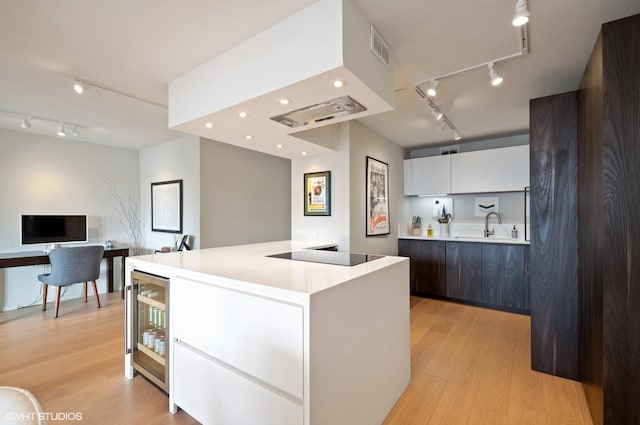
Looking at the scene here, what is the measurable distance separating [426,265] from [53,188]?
18.7ft

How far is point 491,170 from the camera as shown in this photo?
4023 mm

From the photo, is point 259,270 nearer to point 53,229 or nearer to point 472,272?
point 472,272

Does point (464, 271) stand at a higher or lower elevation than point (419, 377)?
higher

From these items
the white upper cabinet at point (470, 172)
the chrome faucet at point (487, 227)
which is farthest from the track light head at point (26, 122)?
the chrome faucet at point (487, 227)

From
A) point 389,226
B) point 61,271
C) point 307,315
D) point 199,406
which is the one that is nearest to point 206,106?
point 307,315

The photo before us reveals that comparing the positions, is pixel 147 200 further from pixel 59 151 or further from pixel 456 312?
pixel 456 312

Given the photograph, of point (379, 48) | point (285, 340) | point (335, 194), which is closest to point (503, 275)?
point (335, 194)

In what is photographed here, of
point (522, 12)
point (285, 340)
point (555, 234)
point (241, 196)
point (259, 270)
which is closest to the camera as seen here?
point (285, 340)

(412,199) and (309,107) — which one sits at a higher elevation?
(309,107)

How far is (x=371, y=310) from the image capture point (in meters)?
1.63

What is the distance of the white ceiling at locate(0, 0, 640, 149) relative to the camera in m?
1.59

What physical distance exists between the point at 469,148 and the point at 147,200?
5.45m

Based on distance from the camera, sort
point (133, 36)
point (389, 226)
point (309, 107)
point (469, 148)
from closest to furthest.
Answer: point (133, 36), point (309, 107), point (389, 226), point (469, 148)

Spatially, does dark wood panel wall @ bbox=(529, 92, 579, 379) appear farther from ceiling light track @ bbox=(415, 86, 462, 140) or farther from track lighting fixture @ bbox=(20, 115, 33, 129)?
track lighting fixture @ bbox=(20, 115, 33, 129)
